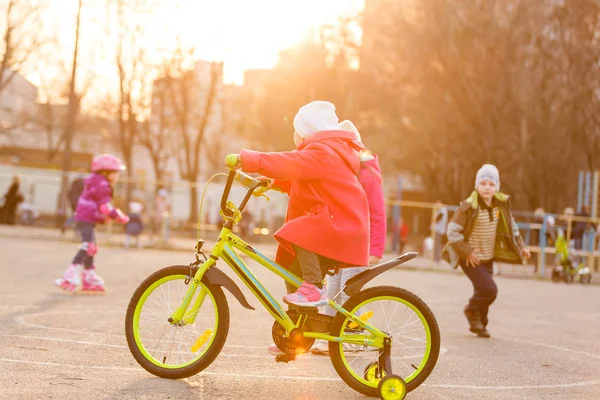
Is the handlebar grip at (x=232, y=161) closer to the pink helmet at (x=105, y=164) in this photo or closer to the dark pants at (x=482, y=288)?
the dark pants at (x=482, y=288)

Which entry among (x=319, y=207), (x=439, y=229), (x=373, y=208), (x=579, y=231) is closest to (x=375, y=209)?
(x=373, y=208)

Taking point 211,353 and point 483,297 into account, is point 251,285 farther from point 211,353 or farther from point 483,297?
point 483,297

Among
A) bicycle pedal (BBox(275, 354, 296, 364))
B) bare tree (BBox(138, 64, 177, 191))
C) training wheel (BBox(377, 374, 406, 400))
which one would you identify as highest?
bare tree (BBox(138, 64, 177, 191))

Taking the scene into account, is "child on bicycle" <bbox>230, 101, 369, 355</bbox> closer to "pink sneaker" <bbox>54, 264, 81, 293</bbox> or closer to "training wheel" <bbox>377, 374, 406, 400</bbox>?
"training wheel" <bbox>377, 374, 406, 400</bbox>

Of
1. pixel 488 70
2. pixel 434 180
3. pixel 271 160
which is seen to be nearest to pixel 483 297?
pixel 271 160

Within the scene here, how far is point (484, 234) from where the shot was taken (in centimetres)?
991

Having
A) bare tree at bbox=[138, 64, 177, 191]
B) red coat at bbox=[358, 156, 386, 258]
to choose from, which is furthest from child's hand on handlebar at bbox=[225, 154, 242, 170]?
bare tree at bbox=[138, 64, 177, 191]

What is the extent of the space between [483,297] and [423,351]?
13.4 ft

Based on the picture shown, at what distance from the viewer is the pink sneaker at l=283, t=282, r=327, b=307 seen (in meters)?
5.80

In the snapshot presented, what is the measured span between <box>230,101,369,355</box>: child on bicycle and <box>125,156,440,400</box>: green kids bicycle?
145 mm

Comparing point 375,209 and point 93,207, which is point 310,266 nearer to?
point 375,209

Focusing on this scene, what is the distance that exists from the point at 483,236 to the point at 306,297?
4.48 meters

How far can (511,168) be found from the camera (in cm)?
3309

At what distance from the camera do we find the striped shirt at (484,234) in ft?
32.5
